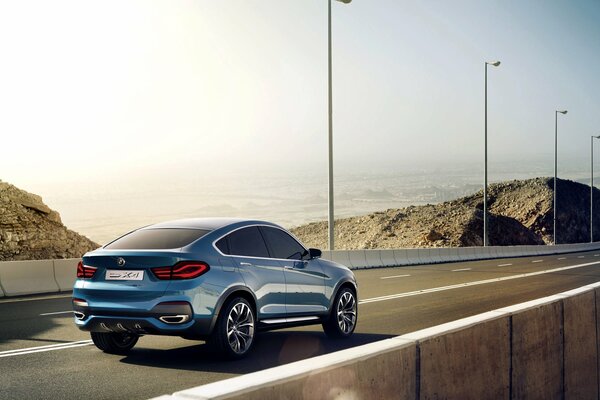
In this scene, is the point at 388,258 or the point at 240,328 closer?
the point at 240,328

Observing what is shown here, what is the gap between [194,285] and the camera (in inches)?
364

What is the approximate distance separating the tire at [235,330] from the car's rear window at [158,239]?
2.79 feet

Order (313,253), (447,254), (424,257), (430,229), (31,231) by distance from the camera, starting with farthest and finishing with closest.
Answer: (430,229), (447,254), (424,257), (31,231), (313,253)

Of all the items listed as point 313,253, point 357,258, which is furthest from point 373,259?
point 313,253

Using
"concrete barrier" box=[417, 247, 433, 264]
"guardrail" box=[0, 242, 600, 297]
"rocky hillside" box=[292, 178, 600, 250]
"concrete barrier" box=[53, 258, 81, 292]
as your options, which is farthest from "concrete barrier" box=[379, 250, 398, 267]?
"rocky hillside" box=[292, 178, 600, 250]

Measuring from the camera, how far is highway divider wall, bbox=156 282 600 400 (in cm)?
414

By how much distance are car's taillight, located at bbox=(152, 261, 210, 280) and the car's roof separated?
785 millimetres

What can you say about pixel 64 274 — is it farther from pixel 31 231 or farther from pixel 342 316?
pixel 342 316

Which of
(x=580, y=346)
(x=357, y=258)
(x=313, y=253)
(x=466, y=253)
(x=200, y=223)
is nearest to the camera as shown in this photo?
(x=580, y=346)

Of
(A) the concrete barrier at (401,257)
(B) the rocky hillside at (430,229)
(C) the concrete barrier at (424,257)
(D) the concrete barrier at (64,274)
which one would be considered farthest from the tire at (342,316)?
(B) the rocky hillside at (430,229)

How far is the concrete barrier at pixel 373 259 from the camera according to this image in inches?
1387

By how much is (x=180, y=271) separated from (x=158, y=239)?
0.75 metres

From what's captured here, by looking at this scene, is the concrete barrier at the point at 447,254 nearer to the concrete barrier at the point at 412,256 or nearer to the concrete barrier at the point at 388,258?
the concrete barrier at the point at 412,256

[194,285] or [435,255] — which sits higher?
[194,285]
